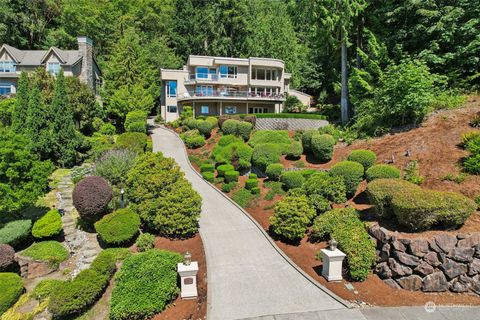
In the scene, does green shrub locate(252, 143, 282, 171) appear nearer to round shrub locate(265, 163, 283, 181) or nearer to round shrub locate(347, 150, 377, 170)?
round shrub locate(265, 163, 283, 181)

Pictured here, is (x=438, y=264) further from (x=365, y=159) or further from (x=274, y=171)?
(x=274, y=171)

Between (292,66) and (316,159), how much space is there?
1097 inches

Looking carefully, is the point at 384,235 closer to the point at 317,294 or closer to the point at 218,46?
the point at 317,294

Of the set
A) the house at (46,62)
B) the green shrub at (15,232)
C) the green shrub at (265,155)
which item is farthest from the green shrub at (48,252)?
the house at (46,62)

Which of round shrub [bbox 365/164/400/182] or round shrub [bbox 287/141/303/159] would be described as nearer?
round shrub [bbox 365/164/400/182]

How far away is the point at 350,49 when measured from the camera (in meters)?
29.7

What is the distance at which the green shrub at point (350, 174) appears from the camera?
14977 millimetres

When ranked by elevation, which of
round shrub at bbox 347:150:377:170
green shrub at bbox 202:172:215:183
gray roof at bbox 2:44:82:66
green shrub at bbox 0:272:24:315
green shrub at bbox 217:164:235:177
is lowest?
green shrub at bbox 0:272:24:315

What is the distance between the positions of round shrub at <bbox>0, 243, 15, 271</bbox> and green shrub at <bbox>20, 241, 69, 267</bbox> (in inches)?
35.9

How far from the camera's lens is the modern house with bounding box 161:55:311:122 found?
124 feet

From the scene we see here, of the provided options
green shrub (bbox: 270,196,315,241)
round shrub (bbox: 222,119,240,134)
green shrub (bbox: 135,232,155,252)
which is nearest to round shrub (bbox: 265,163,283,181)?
green shrub (bbox: 270,196,315,241)

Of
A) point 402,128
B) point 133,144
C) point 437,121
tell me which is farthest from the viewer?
point 133,144

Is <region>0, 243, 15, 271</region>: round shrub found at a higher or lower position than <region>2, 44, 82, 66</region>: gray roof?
lower

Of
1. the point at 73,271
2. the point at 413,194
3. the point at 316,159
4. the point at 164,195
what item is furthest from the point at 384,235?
A: the point at 73,271
